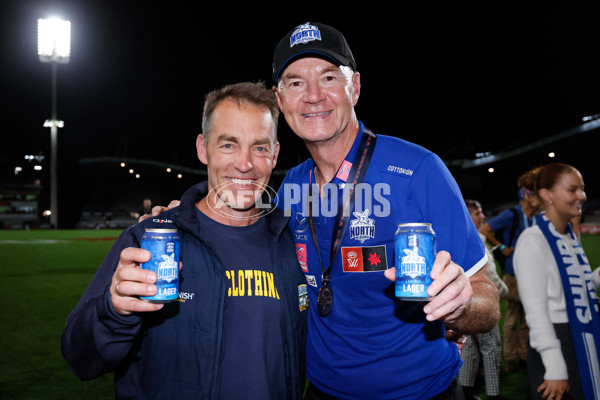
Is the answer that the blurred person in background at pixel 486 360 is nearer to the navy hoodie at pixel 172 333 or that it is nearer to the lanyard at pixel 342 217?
the lanyard at pixel 342 217

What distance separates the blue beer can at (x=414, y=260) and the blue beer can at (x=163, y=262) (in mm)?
920

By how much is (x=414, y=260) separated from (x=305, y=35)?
161 cm

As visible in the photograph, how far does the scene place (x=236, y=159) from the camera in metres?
2.52

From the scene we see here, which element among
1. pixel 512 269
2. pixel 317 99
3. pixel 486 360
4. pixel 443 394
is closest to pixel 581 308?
pixel 443 394

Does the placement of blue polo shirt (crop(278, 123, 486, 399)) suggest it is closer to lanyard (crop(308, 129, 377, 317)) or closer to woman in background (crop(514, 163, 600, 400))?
lanyard (crop(308, 129, 377, 317))

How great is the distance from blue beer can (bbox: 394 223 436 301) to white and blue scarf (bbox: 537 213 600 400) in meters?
2.23

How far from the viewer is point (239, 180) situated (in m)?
2.52

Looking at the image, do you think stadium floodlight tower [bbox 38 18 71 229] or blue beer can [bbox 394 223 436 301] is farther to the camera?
stadium floodlight tower [bbox 38 18 71 229]

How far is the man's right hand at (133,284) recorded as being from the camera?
1.75 m

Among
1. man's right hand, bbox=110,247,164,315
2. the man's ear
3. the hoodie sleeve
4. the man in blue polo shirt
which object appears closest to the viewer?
man's right hand, bbox=110,247,164,315

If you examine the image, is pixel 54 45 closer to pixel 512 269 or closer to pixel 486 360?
pixel 512 269

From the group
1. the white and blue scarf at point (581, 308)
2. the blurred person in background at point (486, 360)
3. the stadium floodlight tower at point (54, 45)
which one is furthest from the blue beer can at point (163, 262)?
the stadium floodlight tower at point (54, 45)

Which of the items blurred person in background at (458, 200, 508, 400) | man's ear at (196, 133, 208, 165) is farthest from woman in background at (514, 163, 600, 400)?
man's ear at (196, 133, 208, 165)

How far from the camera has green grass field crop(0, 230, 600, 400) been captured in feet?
16.1
